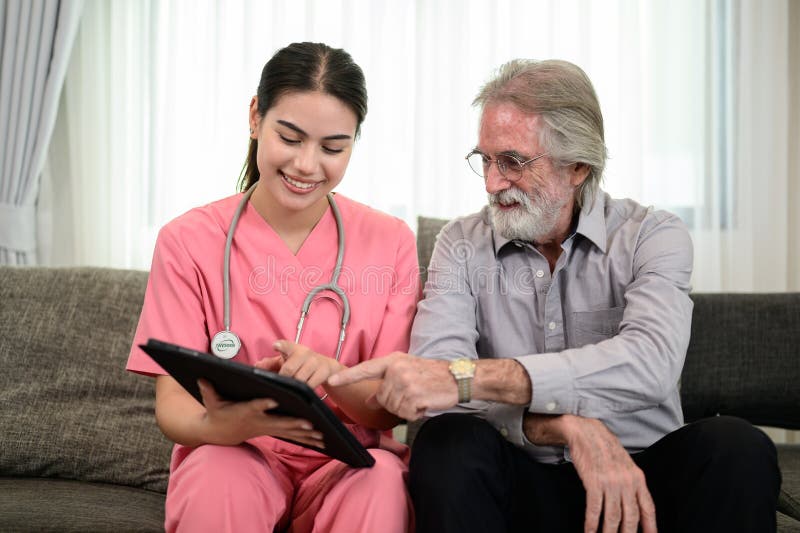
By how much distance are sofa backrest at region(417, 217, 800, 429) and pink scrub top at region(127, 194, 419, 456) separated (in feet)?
1.49

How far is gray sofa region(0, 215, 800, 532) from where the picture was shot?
1.79 meters

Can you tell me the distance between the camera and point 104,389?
2.03 m

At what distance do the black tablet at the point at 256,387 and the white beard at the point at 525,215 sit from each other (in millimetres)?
554

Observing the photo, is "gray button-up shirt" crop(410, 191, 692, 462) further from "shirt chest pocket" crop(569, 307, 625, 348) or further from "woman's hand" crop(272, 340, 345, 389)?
"woman's hand" crop(272, 340, 345, 389)

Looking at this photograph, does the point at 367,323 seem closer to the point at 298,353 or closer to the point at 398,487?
the point at 298,353

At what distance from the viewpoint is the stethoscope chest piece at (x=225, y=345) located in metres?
1.56

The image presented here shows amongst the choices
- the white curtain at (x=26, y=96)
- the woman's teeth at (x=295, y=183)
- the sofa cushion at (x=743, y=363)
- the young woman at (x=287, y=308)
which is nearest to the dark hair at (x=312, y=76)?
the young woman at (x=287, y=308)

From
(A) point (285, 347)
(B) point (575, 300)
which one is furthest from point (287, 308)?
(B) point (575, 300)

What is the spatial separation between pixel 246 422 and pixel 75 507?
1.96 ft

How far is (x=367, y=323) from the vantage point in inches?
65.9

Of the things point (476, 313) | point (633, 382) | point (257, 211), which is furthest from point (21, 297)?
point (633, 382)

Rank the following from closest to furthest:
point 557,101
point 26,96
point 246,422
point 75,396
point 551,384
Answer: point 246,422
point 551,384
point 557,101
point 75,396
point 26,96

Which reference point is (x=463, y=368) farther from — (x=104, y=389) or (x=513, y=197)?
(x=104, y=389)

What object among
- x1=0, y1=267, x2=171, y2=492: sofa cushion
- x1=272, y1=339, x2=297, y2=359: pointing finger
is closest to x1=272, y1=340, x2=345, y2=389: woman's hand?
x1=272, y1=339, x2=297, y2=359: pointing finger
